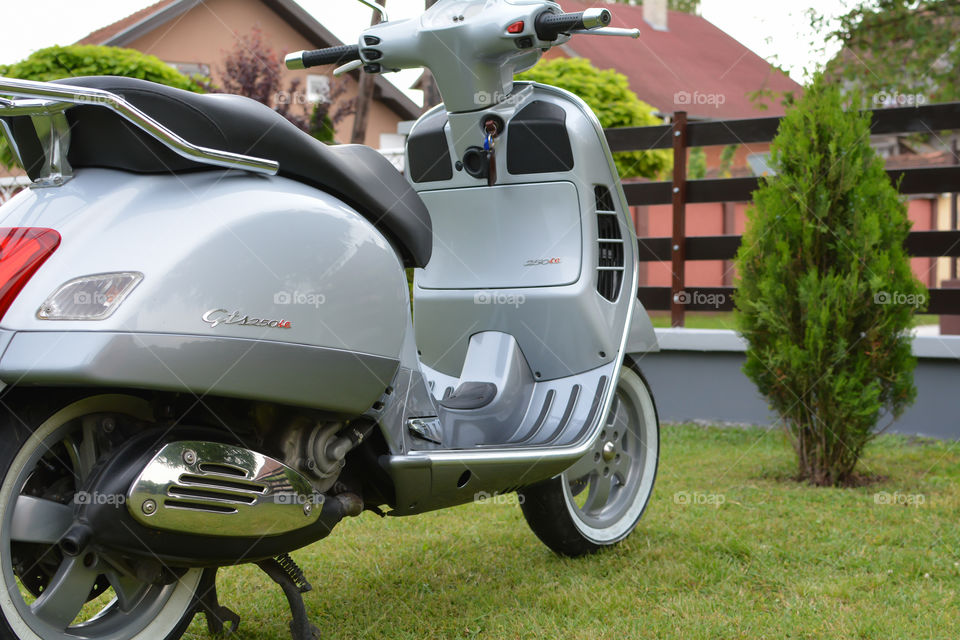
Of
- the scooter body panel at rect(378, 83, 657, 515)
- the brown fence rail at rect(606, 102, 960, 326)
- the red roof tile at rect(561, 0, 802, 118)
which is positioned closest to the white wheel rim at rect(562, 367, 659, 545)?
the scooter body panel at rect(378, 83, 657, 515)

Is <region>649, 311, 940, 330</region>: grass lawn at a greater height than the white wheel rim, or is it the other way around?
the white wheel rim

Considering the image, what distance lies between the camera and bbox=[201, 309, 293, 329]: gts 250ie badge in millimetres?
1822

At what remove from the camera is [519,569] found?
317cm

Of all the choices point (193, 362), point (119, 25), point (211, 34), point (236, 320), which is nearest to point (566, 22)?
point (236, 320)

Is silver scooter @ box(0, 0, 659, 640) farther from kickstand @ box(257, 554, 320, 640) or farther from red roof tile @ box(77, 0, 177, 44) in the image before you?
red roof tile @ box(77, 0, 177, 44)

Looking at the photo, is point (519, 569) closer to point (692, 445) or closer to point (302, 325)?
point (302, 325)

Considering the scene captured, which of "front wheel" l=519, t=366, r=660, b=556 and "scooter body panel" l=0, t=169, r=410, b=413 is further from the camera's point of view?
"front wheel" l=519, t=366, r=660, b=556

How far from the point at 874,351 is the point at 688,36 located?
982 inches

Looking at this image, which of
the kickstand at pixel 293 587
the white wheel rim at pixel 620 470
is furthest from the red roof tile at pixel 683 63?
the kickstand at pixel 293 587

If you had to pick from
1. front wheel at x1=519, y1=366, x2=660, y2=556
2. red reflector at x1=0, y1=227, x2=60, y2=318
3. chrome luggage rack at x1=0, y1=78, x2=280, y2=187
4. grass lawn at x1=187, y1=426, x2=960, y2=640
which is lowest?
grass lawn at x1=187, y1=426, x2=960, y2=640

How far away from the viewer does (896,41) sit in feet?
44.1

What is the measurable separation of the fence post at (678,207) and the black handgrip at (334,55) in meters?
3.80

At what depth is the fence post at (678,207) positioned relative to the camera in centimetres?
664

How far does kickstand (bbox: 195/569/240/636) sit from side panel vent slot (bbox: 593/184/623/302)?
4.99ft
